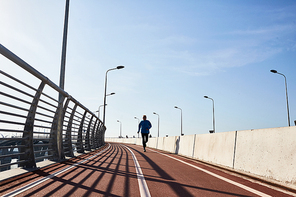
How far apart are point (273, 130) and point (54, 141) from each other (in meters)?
5.43

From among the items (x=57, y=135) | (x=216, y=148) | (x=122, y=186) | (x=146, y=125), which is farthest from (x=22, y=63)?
(x=146, y=125)

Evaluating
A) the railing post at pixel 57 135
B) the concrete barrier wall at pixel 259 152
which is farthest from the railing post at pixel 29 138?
the concrete barrier wall at pixel 259 152

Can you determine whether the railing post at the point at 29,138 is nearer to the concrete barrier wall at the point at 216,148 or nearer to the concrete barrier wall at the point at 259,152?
the concrete barrier wall at the point at 259,152

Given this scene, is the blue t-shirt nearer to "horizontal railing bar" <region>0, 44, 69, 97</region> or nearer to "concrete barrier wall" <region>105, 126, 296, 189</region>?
"concrete barrier wall" <region>105, 126, 296, 189</region>

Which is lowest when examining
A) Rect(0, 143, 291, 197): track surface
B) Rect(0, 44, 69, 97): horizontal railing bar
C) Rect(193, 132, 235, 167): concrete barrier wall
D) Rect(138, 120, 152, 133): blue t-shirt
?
Rect(0, 143, 291, 197): track surface

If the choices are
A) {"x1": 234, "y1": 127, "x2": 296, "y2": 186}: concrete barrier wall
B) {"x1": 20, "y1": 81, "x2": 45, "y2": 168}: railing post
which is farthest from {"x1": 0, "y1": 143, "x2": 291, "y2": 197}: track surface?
{"x1": 234, "y1": 127, "x2": 296, "y2": 186}: concrete barrier wall

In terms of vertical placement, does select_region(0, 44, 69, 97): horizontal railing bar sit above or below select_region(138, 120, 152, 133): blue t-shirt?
above

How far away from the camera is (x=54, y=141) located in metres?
7.26

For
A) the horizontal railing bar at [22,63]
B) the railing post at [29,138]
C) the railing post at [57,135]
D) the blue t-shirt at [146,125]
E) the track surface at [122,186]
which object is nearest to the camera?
the track surface at [122,186]

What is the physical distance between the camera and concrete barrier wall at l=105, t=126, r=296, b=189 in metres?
4.90

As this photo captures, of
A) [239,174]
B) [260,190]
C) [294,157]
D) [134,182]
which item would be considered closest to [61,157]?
[134,182]

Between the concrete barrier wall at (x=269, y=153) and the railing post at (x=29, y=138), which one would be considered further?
the railing post at (x=29, y=138)

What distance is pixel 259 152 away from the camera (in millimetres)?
5824

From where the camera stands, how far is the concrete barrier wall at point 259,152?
490cm
